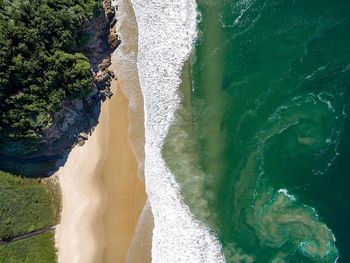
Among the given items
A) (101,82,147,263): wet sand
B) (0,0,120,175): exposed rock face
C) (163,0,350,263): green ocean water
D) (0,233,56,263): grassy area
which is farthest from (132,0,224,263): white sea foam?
(0,233,56,263): grassy area

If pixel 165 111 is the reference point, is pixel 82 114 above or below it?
below

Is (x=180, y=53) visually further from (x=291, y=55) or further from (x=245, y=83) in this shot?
(x=291, y=55)

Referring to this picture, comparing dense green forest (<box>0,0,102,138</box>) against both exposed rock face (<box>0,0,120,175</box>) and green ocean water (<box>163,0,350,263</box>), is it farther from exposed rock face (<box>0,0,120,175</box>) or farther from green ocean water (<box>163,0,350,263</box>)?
green ocean water (<box>163,0,350,263</box>)

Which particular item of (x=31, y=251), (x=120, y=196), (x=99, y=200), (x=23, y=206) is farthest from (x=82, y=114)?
(x=31, y=251)

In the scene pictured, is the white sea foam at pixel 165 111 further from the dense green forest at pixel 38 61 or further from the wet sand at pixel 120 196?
the dense green forest at pixel 38 61

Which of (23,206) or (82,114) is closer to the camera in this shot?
(23,206)

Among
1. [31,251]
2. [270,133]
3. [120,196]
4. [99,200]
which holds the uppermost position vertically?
[270,133]

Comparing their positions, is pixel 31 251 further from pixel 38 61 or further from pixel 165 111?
pixel 165 111
